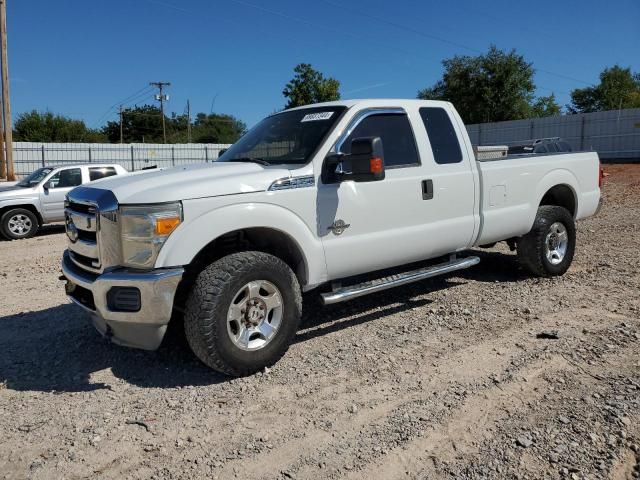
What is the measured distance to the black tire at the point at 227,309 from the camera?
3555 millimetres

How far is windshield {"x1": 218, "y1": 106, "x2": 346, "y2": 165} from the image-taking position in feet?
14.5

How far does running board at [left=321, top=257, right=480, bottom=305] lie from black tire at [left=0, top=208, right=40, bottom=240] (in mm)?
9658

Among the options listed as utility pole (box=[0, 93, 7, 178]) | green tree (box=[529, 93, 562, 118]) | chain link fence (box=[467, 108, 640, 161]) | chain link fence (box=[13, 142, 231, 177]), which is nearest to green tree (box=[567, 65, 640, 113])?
green tree (box=[529, 93, 562, 118])

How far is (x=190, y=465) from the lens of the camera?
283cm

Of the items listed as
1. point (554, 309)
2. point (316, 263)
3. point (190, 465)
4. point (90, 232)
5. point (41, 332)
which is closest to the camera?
point (190, 465)

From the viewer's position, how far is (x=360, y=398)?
3518 millimetres

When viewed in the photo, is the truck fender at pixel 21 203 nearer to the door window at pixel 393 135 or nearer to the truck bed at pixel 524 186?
the door window at pixel 393 135

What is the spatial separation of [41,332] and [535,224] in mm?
5246

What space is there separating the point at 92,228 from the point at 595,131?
30.6 m

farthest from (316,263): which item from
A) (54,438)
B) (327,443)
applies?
(54,438)

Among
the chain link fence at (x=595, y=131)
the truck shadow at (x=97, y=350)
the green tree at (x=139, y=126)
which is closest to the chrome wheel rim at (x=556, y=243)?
the truck shadow at (x=97, y=350)

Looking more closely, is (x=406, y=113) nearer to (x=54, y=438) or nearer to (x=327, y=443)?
(x=327, y=443)

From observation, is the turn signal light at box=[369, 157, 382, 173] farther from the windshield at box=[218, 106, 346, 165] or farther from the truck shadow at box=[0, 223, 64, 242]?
the truck shadow at box=[0, 223, 64, 242]

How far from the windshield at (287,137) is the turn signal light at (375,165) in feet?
1.80
